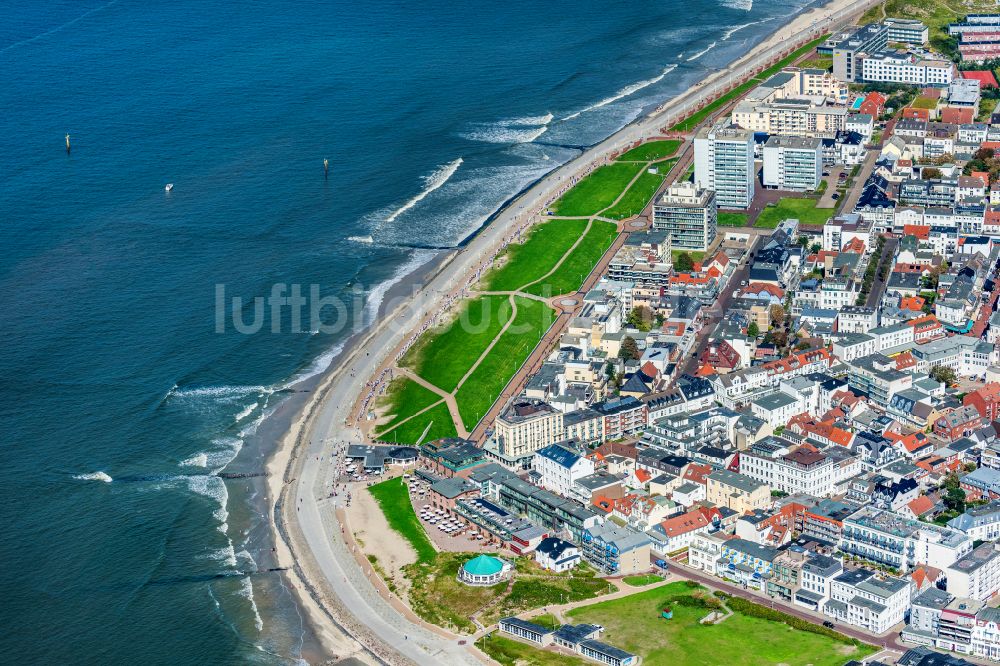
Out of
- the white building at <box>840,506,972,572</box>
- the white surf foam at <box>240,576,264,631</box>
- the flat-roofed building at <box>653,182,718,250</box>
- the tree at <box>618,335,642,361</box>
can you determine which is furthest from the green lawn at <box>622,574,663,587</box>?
the flat-roofed building at <box>653,182,718,250</box>

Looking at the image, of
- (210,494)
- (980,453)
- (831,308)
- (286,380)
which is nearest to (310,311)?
(286,380)

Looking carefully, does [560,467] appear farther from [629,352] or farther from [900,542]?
[900,542]

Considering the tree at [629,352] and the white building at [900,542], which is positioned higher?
the tree at [629,352]

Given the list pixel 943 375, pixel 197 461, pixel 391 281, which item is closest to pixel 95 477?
pixel 197 461

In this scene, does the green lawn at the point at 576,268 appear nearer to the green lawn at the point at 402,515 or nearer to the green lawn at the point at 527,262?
the green lawn at the point at 527,262

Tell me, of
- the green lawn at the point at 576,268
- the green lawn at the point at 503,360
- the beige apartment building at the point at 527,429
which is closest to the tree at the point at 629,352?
the green lawn at the point at 503,360

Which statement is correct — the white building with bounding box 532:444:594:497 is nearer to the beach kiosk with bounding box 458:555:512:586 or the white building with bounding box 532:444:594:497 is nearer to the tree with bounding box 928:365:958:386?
the beach kiosk with bounding box 458:555:512:586
